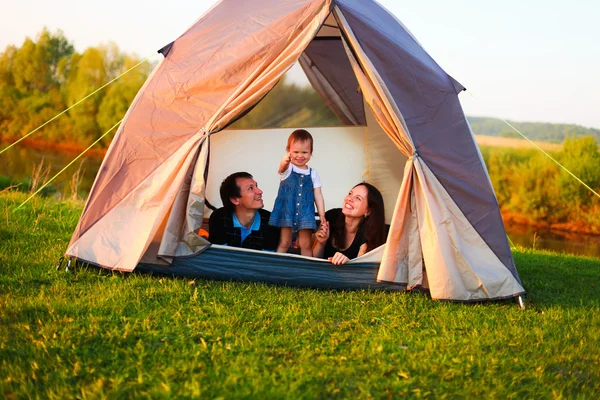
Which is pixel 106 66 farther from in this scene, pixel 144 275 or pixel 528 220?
pixel 144 275

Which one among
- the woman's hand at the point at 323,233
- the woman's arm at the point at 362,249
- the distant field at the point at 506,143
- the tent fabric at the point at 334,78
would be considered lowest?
the woman's arm at the point at 362,249

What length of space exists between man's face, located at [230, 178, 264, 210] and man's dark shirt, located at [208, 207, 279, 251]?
106 millimetres

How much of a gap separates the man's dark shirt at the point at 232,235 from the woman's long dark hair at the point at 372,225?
0.46 metres

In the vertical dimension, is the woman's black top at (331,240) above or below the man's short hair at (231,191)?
below

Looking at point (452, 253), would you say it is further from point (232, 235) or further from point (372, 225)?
point (232, 235)

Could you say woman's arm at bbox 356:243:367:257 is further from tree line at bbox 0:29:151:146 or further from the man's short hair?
tree line at bbox 0:29:151:146

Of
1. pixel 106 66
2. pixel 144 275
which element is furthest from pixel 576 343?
pixel 106 66

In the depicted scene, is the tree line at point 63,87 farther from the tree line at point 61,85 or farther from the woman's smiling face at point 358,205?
the woman's smiling face at point 358,205

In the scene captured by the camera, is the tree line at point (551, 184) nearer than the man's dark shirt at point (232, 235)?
No

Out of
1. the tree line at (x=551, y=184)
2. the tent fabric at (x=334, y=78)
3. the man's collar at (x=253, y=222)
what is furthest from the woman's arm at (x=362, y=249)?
the tree line at (x=551, y=184)

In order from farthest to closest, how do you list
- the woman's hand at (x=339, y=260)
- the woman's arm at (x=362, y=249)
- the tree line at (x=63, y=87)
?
the tree line at (x=63, y=87) < the woman's arm at (x=362, y=249) < the woman's hand at (x=339, y=260)

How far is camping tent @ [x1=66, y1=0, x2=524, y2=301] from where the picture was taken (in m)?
4.30

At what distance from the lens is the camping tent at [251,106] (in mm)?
4301

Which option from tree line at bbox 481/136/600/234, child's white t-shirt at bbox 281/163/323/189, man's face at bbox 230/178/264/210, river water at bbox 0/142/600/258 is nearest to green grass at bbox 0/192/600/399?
man's face at bbox 230/178/264/210
